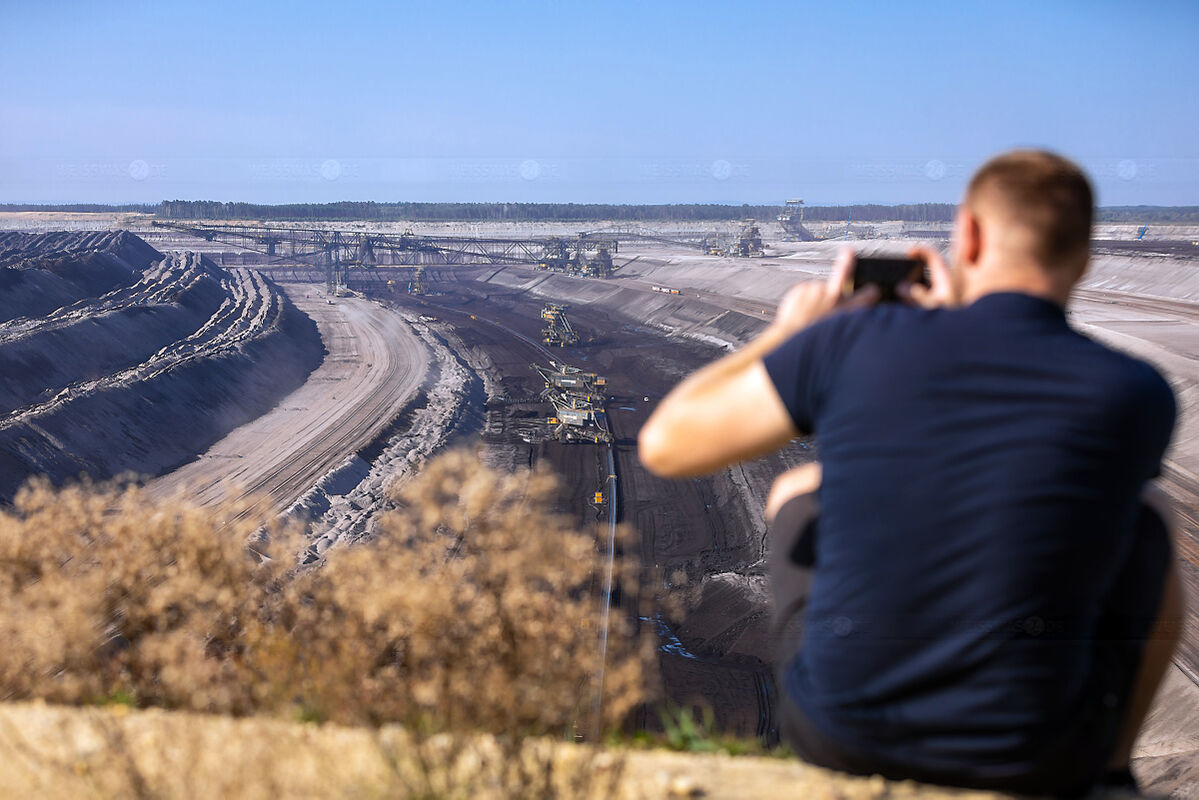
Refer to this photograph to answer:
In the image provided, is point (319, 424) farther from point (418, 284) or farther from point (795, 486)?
point (418, 284)

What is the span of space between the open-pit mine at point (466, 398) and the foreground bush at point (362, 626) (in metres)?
3.61

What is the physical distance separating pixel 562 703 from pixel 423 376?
137 ft

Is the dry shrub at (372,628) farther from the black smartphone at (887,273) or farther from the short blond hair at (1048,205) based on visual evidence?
the short blond hair at (1048,205)

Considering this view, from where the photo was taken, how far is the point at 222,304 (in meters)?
61.9

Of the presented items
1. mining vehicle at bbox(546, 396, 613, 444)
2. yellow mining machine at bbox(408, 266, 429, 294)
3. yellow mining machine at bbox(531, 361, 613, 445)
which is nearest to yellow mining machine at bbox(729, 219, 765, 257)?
yellow mining machine at bbox(408, 266, 429, 294)

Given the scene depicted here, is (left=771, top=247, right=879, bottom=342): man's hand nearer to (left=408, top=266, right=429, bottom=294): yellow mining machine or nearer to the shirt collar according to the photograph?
the shirt collar

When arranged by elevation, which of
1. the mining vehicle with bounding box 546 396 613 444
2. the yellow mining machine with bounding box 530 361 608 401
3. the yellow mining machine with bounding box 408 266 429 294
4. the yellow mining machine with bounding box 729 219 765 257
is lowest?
the mining vehicle with bounding box 546 396 613 444

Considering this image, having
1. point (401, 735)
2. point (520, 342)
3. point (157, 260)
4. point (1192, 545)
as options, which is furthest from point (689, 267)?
point (401, 735)

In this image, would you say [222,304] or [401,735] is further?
[222,304]

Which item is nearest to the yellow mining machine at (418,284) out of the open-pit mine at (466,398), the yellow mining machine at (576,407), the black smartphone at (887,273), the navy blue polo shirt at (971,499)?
the open-pit mine at (466,398)

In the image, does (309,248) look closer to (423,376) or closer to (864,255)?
(423,376)

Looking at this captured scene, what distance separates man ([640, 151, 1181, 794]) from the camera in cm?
165

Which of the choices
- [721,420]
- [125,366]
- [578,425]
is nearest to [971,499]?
[721,420]

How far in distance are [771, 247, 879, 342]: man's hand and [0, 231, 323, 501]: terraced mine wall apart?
17935 millimetres
